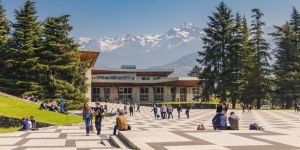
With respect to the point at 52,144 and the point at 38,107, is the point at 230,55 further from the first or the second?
the point at 52,144

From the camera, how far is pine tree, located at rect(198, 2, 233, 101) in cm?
7012

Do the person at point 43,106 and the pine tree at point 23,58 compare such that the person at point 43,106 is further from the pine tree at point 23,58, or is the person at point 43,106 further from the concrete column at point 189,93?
the concrete column at point 189,93

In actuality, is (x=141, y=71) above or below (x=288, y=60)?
above

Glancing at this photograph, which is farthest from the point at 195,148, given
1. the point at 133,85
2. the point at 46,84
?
the point at 133,85

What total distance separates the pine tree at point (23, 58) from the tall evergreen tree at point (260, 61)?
116 feet

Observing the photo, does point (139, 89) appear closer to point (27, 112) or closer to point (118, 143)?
point (27, 112)

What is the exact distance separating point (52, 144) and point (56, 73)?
1375 inches

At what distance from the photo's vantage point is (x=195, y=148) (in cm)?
1262

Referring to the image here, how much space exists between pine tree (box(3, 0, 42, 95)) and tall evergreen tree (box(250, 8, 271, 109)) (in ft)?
116

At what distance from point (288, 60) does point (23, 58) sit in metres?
43.0

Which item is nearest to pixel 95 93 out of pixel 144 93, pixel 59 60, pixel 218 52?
pixel 144 93

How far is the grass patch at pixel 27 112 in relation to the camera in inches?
1141

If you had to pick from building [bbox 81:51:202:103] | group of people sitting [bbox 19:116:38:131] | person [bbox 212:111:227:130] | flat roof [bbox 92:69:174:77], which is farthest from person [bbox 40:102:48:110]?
flat roof [bbox 92:69:174:77]

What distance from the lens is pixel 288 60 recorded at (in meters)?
70.1
